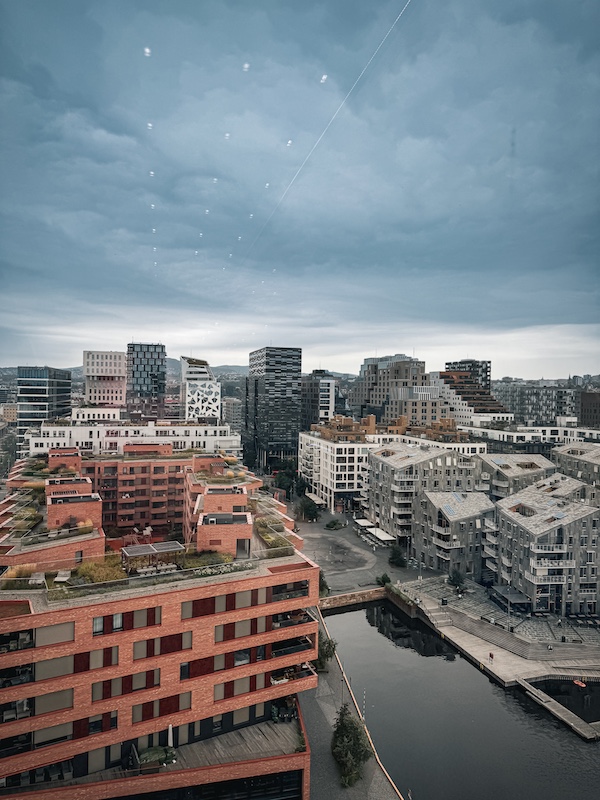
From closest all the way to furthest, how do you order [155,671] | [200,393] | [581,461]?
[155,671]
[581,461]
[200,393]

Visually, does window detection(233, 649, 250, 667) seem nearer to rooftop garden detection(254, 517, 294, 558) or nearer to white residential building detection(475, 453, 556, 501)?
rooftop garden detection(254, 517, 294, 558)

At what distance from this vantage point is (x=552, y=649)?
3175cm

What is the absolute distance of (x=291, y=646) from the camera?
21.6 meters

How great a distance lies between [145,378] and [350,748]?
97642 millimetres

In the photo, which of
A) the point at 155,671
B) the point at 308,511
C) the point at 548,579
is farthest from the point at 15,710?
the point at 308,511

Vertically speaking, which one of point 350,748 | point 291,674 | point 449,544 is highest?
point 291,674

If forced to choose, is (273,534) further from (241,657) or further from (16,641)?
(16,641)

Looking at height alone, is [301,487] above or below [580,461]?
below

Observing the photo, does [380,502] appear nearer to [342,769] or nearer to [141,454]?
[141,454]

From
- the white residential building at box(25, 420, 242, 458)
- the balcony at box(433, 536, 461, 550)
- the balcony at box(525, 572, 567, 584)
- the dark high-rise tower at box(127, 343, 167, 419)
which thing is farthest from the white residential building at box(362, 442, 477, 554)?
the dark high-rise tower at box(127, 343, 167, 419)

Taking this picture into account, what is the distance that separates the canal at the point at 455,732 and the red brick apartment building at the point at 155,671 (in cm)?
676

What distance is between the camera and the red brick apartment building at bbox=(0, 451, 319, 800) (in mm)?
16875

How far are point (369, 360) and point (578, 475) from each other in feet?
389

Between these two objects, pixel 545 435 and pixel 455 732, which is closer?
pixel 455 732
